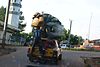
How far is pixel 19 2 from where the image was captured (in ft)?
392

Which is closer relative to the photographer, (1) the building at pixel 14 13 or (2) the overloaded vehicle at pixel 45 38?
(2) the overloaded vehicle at pixel 45 38

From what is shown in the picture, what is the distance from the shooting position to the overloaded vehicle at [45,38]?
21547mm

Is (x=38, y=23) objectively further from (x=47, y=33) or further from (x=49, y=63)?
(x=49, y=63)

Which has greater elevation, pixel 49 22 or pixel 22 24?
pixel 22 24

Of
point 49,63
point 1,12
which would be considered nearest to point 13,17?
point 1,12

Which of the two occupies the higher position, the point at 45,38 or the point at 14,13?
the point at 14,13

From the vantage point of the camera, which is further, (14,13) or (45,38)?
(14,13)

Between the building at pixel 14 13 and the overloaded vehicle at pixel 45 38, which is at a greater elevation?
A: the building at pixel 14 13

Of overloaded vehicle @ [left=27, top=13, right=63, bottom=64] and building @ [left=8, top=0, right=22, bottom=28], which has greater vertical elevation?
building @ [left=8, top=0, right=22, bottom=28]

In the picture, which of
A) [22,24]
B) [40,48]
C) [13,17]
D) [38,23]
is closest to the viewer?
[38,23]

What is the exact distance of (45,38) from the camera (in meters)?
23.2

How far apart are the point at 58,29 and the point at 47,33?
2.42 feet

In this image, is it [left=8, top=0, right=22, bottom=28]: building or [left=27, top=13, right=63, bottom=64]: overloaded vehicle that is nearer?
[left=27, top=13, right=63, bottom=64]: overloaded vehicle

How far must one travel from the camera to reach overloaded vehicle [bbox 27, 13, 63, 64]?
70.7 ft
